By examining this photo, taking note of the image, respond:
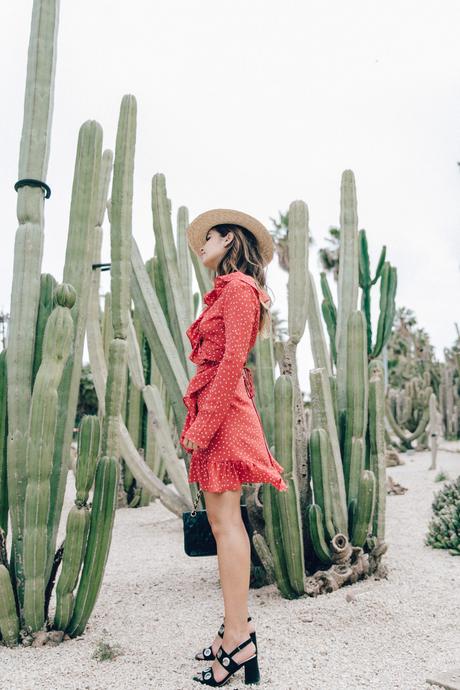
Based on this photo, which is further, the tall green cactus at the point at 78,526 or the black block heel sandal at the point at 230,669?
the tall green cactus at the point at 78,526

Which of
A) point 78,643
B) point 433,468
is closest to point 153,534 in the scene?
point 78,643

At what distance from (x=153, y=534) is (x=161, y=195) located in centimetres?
328

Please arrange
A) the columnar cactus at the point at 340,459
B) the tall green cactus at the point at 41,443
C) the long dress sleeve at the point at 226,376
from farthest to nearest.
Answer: the columnar cactus at the point at 340,459
the tall green cactus at the point at 41,443
the long dress sleeve at the point at 226,376

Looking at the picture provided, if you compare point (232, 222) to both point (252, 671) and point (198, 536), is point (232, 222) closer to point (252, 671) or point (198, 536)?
point (198, 536)

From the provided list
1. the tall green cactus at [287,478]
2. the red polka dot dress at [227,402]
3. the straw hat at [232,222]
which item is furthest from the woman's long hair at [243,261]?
the tall green cactus at [287,478]

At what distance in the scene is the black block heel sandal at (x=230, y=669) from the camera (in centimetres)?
240

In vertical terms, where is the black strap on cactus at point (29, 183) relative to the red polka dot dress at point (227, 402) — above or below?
above

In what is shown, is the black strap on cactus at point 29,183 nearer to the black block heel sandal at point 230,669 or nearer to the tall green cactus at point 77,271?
the tall green cactus at point 77,271

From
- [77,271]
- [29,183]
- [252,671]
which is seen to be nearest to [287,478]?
[252,671]

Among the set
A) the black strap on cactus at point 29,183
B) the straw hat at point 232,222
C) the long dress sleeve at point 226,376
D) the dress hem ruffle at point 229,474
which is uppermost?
the black strap on cactus at point 29,183

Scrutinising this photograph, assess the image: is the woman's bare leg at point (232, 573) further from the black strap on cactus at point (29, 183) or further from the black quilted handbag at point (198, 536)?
the black strap on cactus at point (29, 183)

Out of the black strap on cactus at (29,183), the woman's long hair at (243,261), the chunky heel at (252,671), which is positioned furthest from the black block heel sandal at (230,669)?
the black strap on cactus at (29,183)

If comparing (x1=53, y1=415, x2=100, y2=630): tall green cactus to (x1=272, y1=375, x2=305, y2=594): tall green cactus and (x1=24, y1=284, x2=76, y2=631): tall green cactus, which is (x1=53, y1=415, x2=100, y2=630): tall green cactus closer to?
(x1=24, y1=284, x2=76, y2=631): tall green cactus

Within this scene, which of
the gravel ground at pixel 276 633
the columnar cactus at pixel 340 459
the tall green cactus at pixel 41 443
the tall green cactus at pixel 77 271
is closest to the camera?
the gravel ground at pixel 276 633
